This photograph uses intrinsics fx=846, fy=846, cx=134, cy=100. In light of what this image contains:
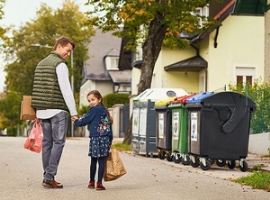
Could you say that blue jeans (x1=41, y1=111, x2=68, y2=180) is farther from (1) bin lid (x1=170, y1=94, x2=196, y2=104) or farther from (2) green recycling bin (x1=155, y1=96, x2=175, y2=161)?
(2) green recycling bin (x1=155, y1=96, x2=175, y2=161)

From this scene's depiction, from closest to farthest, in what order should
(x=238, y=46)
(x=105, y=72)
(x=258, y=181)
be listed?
(x=258, y=181) < (x=238, y=46) < (x=105, y=72)

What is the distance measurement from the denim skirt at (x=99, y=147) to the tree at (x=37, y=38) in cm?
5264

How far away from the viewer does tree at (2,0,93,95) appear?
64438 mm

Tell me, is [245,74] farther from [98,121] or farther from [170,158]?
[98,121]

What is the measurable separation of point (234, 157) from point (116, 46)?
63.3m

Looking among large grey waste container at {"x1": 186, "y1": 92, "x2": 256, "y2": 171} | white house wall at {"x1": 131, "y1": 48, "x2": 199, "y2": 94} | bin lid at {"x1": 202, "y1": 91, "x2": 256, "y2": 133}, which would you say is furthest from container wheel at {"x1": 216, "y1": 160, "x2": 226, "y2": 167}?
white house wall at {"x1": 131, "y1": 48, "x2": 199, "y2": 94}

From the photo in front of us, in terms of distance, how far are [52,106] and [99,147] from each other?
820mm

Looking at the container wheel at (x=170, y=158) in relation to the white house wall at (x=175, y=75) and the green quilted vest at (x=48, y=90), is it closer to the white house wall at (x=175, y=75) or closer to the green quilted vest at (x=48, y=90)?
the green quilted vest at (x=48, y=90)

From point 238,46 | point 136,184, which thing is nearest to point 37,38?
point 238,46

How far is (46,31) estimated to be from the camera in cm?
6631

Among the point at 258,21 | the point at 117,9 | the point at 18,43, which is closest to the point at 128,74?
the point at 18,43

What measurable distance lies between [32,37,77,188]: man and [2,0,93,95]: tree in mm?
52433

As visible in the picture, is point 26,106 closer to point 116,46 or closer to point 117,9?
point 117,9

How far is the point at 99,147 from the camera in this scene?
437 inches
